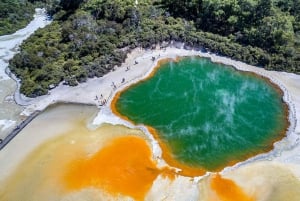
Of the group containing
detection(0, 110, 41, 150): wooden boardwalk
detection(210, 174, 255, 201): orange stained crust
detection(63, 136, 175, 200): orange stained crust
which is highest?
detection(210, 174, 255, 201): orange stained crust

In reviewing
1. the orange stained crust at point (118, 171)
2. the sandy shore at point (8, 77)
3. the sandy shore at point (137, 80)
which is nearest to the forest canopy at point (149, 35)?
the sandy shore at point (137, 80)

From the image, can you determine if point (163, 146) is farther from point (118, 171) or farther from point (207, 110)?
point (207, 110)

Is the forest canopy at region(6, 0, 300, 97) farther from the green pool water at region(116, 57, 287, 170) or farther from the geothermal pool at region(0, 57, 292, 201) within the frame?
the geothermal pool at region(0, 57, 292, 201)

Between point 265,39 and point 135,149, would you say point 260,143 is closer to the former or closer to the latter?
point 135,149

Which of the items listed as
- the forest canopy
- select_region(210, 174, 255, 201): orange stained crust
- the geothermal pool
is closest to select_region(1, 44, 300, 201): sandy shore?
the geothermal pool

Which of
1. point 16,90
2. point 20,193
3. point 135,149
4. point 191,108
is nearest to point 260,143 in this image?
point 191,108

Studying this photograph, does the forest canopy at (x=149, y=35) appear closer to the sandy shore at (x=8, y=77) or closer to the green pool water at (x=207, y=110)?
the sandy shore at (x=8, y=77)
